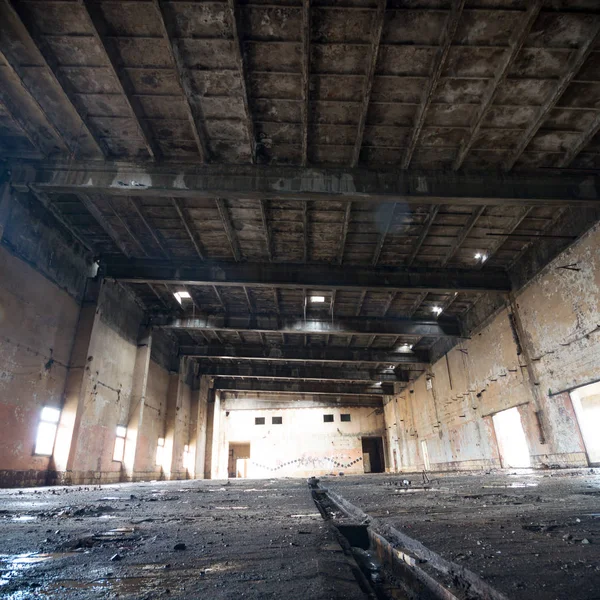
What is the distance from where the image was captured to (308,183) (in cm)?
934

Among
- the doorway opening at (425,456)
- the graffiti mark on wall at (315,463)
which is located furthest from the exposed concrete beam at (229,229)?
the graffiti mark on wall at (315,463)

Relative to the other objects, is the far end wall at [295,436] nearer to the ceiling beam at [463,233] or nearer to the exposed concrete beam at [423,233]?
the exposed concrete beam at [423,233]

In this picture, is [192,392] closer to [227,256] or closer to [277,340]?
[277,340]

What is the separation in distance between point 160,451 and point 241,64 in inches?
668

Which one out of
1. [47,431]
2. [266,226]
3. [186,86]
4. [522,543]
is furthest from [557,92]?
[47,431]

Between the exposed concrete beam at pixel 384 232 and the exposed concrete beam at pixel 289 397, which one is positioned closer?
the exposed concrete beam at pixel 384 232

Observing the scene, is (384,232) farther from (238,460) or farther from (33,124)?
(238,460)

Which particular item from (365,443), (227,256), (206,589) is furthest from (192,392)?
(206,589)

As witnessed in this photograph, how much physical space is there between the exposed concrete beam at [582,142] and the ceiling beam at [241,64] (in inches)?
283

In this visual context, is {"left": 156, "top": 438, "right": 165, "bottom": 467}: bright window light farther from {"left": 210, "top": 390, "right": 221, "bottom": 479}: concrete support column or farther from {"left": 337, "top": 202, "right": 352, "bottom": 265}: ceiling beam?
{"left": 337, "top": 202, "right": 352, "bottom": 265}: ceiling beam

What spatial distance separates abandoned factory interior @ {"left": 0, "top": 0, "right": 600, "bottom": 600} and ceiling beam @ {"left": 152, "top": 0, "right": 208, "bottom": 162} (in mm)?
43

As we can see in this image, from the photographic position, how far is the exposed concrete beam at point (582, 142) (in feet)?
27.8

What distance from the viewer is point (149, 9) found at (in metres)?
6.41

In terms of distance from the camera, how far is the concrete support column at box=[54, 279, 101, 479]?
1109cm
